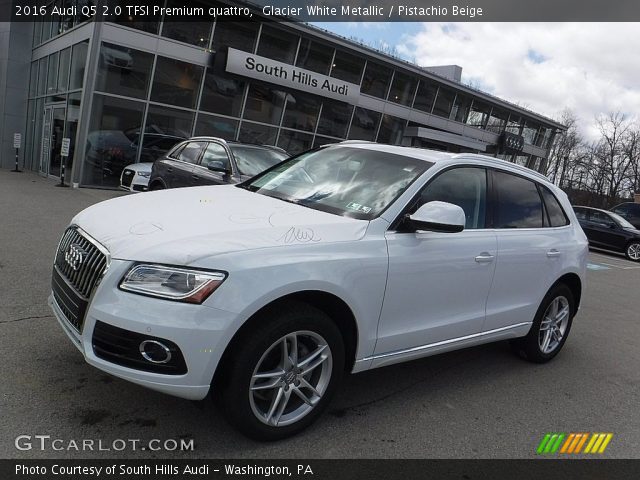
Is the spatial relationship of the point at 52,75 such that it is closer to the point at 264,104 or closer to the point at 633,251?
the point at 264,104

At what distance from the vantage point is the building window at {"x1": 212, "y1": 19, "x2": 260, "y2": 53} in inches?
637

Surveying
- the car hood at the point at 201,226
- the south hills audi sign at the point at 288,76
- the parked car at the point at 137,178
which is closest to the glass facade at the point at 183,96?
the south hills audi sign at the point at 288,76

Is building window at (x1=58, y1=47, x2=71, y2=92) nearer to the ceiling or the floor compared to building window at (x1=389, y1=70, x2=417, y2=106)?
nearer to the floor

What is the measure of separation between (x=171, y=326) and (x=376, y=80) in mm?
20447

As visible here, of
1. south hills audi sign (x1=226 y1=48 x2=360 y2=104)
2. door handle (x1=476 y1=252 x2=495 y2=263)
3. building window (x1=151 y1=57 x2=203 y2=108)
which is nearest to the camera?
door handle (x1=476 y1=252 x2=495 y2=263)

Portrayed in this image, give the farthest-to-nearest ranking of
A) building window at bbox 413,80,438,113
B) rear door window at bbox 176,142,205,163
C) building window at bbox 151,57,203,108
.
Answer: building window at bbox 413,80,438,113
building window at bbox 151,57,203,108
rear door window at bbox 176,142,205,163

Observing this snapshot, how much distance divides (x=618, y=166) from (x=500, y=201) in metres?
52.6

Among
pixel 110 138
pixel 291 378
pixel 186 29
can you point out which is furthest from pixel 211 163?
pixel 186 29

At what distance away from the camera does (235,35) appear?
16.5m

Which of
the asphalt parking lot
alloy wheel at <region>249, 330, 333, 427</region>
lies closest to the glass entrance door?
the asphalt parking lot

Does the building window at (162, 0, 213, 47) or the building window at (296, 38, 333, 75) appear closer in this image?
the building window at (162, 0, 213, 47)

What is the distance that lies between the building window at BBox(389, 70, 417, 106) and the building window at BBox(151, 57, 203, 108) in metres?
9.38

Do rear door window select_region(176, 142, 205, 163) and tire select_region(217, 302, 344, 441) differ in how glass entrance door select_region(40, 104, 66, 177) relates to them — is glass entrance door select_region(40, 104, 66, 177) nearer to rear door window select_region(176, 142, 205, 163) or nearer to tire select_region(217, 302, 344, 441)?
rear door window select_region(176, 142, 205, 163)

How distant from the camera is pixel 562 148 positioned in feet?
180
